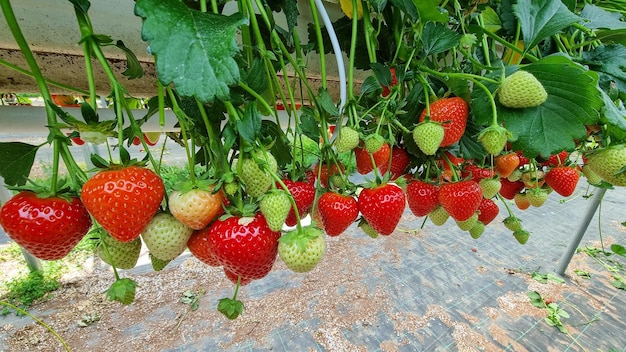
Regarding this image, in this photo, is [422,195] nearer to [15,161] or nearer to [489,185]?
[489,185]

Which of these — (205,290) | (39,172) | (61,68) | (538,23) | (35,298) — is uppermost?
(538,23)

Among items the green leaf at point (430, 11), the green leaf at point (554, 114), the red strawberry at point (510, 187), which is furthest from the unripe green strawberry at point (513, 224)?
the green leaf at point (430, 11)

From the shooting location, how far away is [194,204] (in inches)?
10.3

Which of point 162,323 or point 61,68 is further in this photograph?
point 162,323

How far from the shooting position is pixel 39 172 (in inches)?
196

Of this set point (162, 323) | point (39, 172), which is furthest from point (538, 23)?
point (39, 172)

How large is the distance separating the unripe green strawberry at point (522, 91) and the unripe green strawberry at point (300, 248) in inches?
9.5

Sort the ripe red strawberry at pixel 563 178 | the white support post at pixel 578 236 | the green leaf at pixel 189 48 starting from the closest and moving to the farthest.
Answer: the green leaf at pixel 189 48
the ripe red strawberry at pixel 563 178
the white support post at pixel 578 236

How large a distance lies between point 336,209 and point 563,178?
22.1 inches

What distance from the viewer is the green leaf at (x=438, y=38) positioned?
38 centimetres

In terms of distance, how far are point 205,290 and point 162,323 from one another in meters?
0.37

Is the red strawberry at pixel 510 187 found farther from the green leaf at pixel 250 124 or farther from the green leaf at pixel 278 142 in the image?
the green leaf at pixel 250 124

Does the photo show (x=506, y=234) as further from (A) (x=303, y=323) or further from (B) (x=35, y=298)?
(B) (x=35, y=298)

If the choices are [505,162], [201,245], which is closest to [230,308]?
[201,245]
